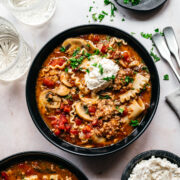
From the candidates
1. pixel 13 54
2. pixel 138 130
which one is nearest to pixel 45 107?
pixel 13 54

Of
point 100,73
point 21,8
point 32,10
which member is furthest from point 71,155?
point 21,8

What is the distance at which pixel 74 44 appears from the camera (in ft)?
20.4

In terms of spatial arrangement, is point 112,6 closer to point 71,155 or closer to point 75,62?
point 75,62

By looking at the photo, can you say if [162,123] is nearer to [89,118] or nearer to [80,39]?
[89,118]

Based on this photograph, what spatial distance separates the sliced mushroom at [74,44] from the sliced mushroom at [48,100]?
983 millimetres

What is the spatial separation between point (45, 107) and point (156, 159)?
248cm

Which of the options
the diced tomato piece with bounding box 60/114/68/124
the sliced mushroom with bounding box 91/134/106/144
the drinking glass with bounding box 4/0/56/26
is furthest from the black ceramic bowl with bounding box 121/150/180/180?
the drinking glass with bounding box 4/0/56/26

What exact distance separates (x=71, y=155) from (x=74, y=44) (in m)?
2.38

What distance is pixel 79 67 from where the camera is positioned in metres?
6.11

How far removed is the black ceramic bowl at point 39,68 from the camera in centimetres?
584

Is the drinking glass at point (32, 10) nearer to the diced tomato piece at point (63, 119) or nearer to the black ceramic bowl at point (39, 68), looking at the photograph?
the black ceramic bowl at point (39, 68)

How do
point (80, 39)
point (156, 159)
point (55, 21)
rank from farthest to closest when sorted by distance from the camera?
point (55, 21), point (80, 39), point (156, 159)

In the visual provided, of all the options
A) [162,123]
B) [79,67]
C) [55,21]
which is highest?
[55,21]

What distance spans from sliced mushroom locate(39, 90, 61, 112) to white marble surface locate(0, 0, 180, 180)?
63 centimetres
